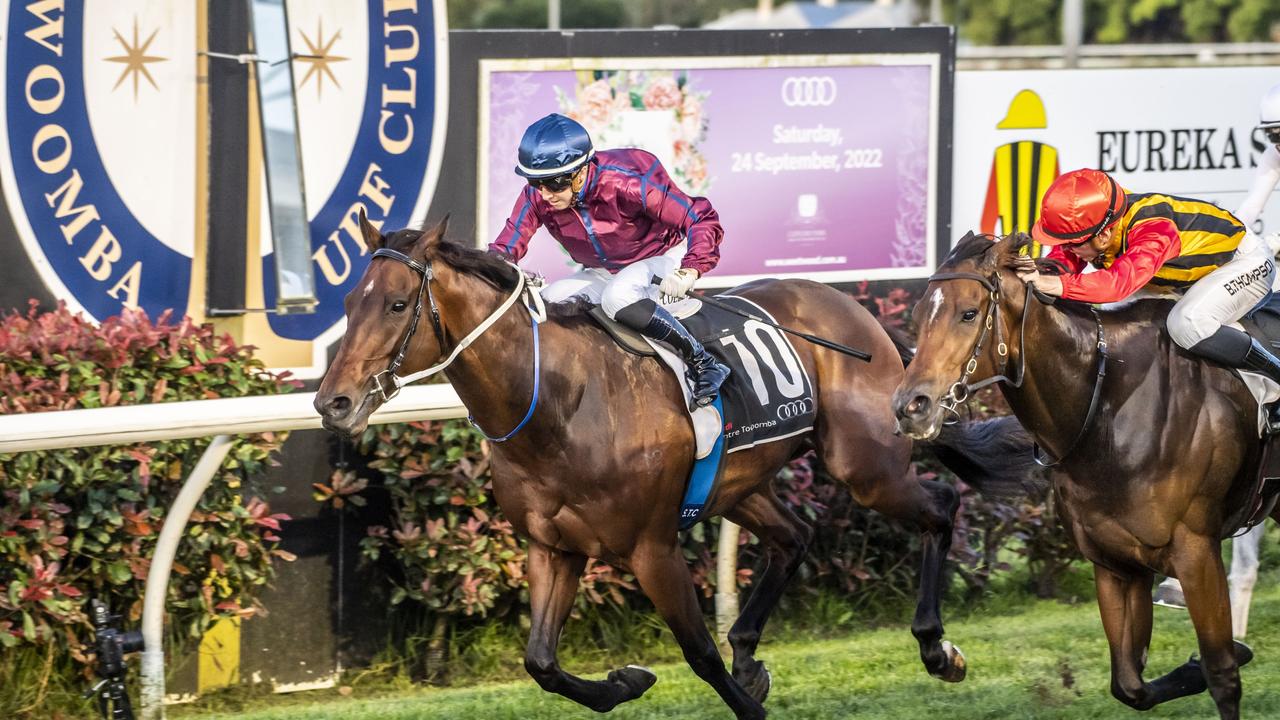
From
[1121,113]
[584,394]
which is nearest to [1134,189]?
[1121,113]

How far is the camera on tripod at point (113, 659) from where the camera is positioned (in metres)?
4.73

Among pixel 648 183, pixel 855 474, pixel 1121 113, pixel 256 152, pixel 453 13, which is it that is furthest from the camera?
pixel 453 13

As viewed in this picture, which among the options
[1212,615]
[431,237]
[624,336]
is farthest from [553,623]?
[1212,615]

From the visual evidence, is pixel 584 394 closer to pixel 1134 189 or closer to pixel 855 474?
pixel 855 474

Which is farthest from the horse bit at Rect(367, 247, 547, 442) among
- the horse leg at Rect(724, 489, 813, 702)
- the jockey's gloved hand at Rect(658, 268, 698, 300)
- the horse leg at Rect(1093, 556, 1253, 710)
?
the horse leg at Rect(1093, 556, 1253, 710)

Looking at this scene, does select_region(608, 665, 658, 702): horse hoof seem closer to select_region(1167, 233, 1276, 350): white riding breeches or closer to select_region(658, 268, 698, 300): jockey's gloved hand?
select_region(658, 268, 698, 300): jockey's gloved hand

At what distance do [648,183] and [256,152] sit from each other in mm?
1914

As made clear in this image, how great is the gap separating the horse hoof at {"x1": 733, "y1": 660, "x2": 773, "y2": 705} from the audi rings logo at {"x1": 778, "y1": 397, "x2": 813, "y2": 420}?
0.86m

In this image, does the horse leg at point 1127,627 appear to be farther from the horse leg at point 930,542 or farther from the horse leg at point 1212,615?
the horse leg at point 930,542

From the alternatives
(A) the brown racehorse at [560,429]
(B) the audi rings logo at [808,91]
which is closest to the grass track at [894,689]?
(A) the brown racehorse at [560,429]

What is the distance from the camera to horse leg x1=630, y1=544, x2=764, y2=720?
4.73 m

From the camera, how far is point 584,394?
15.4 feet

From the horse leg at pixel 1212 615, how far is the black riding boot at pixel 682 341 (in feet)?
4.62

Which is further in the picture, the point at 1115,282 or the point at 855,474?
the point at 855,474
